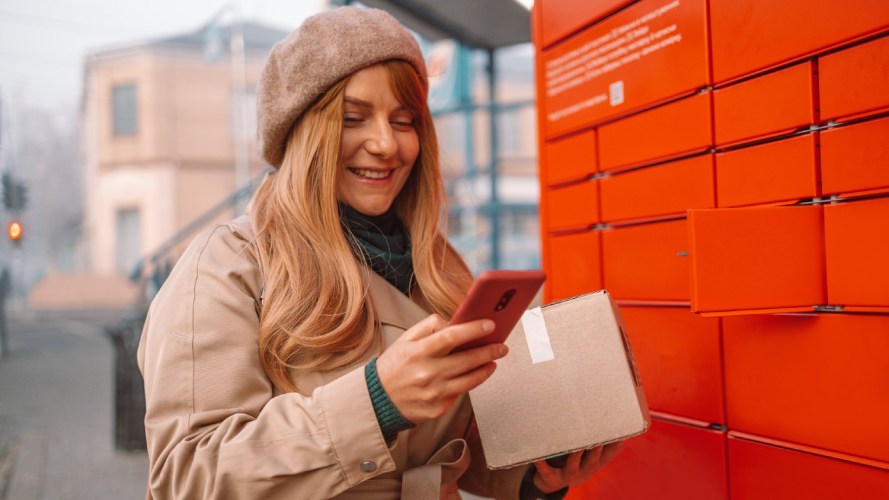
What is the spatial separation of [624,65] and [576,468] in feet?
3.39

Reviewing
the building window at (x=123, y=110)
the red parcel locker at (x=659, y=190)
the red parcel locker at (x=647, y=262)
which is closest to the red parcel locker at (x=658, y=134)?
the red parcel locker at (x=659, y=190)

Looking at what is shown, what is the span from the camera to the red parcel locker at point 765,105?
1.50 m

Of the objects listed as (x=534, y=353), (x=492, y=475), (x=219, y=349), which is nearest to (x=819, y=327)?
(x=534, y=353)

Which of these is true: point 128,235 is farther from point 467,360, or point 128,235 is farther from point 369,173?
point 467,360

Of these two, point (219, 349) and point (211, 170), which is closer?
point (219, 349)

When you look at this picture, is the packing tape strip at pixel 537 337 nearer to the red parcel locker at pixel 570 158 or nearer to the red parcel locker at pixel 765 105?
the red parcel locker at pixel 765 105

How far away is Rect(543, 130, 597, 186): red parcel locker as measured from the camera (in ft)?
7.08

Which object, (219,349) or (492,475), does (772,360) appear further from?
(219,349)

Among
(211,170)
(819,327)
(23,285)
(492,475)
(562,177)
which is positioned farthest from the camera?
(211,170)

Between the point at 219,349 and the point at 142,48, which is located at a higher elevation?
the point at 142,48

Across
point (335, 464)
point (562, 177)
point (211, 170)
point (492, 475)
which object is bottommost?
point (492, 475)

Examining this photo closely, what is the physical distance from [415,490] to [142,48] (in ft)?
84.0

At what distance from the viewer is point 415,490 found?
1601 millimetres

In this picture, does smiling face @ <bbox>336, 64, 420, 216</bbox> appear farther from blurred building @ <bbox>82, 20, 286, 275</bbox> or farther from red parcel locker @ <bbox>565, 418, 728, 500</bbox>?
blurred building @ <bbox>82, 20, 286, 275</bbox>
